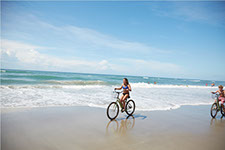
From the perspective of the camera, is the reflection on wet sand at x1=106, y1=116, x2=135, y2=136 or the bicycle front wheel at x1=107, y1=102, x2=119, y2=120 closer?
the reflection on wet sand at x1=106, y1=116, x2=135, y2=136

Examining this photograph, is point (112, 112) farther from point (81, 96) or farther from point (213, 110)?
point (81, 96)

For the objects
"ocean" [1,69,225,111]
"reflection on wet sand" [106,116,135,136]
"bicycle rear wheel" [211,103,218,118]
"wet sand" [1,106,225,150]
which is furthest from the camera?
"ocean" [1,69,225,111]

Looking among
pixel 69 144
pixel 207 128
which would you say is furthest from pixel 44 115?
pixel 207 128

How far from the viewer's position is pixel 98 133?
4.95 metres

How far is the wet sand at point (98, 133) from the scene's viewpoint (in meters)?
4.09

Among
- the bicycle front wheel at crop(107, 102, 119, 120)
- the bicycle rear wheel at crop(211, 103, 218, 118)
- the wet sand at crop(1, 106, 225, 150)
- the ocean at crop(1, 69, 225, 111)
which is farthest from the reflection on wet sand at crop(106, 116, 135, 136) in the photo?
the bicycle rear wheel at crop(211, 103, 218, 118)

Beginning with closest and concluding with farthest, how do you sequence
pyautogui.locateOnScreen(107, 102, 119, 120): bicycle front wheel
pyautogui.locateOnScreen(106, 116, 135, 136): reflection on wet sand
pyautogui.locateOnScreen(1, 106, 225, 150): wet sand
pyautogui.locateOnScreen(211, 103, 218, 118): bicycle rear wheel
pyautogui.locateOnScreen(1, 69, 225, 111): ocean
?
pyautogui.locateOnScreen(1, 106, 225, 150): wet sand → pyautogui.locateOnScreen(106, 116, 135, 136): reflection on wet sand → pyautogui.locateOnScreen(107, 102, 119, 120): bicycle front wheel → pyautogui.locateOnScreen(211, 103, 218, 118): bicycle rear wheel → pyautogui.locateOnScreen(1, 69, 225, 111): ocean

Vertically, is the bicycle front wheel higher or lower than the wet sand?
higher

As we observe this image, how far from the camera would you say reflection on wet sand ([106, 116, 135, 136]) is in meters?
5.18

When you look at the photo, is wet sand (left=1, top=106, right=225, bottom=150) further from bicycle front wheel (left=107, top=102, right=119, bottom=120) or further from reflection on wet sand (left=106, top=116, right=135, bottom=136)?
bicycle front wheel (left=107, top=102, right=119, bottom=120)

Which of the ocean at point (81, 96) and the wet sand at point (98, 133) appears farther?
the ocean at point (81, 96)

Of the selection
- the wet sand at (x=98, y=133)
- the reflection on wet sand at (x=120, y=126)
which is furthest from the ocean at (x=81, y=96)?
the reflection on wet sand at (x=120, y=126)

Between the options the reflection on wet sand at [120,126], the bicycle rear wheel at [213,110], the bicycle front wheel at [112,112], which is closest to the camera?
the reflection on wet sand at [120,126]

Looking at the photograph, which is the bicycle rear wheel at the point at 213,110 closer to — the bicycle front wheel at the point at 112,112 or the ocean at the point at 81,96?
the ocean at the point at 81,96
